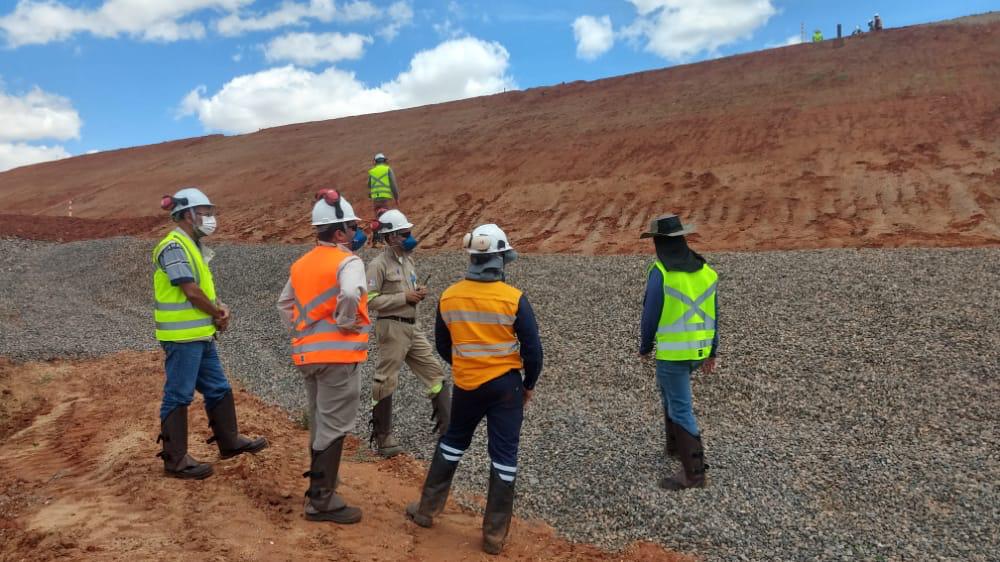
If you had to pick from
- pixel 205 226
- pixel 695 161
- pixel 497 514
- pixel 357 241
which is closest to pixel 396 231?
pixel 357 241

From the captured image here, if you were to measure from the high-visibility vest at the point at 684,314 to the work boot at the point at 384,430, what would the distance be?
2585 millimetres

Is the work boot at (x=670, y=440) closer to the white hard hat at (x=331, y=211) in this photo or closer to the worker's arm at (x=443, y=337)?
the worker's arm at (x=443, y=337)

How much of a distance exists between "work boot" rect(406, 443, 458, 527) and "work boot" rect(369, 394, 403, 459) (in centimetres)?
156

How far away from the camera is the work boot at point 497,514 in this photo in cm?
425

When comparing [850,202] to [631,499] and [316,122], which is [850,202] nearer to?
[631,499]

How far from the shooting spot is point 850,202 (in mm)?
18359

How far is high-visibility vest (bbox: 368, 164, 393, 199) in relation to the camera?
38.8 feet

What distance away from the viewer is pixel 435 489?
4.51 meters

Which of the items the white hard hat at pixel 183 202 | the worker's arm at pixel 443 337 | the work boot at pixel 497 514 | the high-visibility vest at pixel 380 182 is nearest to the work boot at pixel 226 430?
the white hard hat at pixel 183 202

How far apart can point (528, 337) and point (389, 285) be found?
1.95 metres

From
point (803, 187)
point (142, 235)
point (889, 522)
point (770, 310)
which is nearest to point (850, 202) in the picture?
point (803, 187)

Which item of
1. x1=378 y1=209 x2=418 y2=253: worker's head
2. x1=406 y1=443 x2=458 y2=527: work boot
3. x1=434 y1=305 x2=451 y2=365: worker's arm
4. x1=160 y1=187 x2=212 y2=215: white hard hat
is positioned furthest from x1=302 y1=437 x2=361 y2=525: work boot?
x1=160 y1=187 x2=212 y2=215: white hard hat

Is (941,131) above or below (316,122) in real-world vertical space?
below

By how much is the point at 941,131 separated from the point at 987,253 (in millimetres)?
11794
